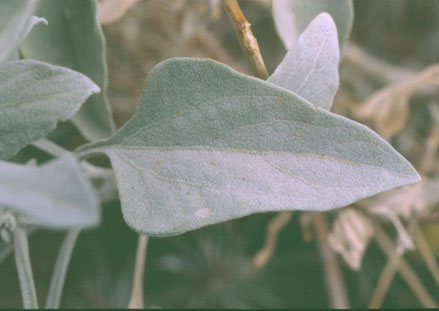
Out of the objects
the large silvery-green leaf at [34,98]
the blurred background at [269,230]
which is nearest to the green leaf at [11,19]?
the large silvery-green leaf at [34,98]

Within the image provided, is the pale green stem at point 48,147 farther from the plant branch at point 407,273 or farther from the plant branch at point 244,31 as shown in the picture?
the plant branch at point 407,273

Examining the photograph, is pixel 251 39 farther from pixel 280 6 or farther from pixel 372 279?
pixel 372 279

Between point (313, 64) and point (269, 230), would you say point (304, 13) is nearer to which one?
point (313, 64)

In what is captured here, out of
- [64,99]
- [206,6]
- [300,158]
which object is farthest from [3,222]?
[206,6]

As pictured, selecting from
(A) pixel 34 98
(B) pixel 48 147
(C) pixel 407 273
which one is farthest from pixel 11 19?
(C) pixel 407 273

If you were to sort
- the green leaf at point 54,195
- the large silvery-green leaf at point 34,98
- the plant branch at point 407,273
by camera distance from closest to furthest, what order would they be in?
the green leaf at point 54,195 < the large silvery-green leaf at point 34,98 < the plant branch at point 407,273

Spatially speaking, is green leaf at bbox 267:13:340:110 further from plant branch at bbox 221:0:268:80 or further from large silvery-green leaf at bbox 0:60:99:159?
large silvery-green leaf at bbox 0:60:99:159
